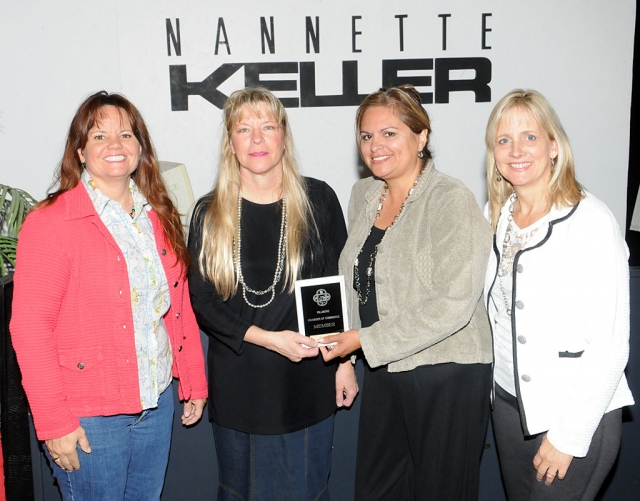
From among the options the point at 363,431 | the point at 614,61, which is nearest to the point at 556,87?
the point at 614,61

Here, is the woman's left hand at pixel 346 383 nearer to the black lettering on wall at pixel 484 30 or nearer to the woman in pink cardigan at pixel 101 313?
the woman in pink cardigan at pixel 101 313

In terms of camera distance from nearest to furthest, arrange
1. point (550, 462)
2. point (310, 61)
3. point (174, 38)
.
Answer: point (550, 462), point (174, 38), point (310, 61)

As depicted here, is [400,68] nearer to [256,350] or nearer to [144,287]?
[256,350]

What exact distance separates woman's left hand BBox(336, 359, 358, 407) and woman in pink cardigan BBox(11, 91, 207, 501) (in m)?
0.68

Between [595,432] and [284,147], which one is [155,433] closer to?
[284,147]

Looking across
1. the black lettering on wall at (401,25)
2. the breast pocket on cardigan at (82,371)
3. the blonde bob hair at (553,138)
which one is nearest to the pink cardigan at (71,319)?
the breast pocket on cardigan at (82,371)

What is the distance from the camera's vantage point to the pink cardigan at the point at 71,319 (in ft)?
6.57

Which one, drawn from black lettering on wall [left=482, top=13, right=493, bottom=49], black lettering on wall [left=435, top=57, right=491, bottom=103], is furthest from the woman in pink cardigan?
black lettering on wall [left=482, top=13, right=493, bottom=49]

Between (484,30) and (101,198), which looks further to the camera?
(484,30)

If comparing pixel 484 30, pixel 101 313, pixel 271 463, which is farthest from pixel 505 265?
pixel 484 30

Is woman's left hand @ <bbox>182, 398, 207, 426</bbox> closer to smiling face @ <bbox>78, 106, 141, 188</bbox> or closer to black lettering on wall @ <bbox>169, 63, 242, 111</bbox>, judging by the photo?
smiling face @ <bbox>78, 106, 141, 188</bbox>

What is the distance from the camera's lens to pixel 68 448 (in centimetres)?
206

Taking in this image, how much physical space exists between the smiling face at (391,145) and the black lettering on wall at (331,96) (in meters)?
2.05

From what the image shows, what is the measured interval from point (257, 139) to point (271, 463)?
4.08 ft
